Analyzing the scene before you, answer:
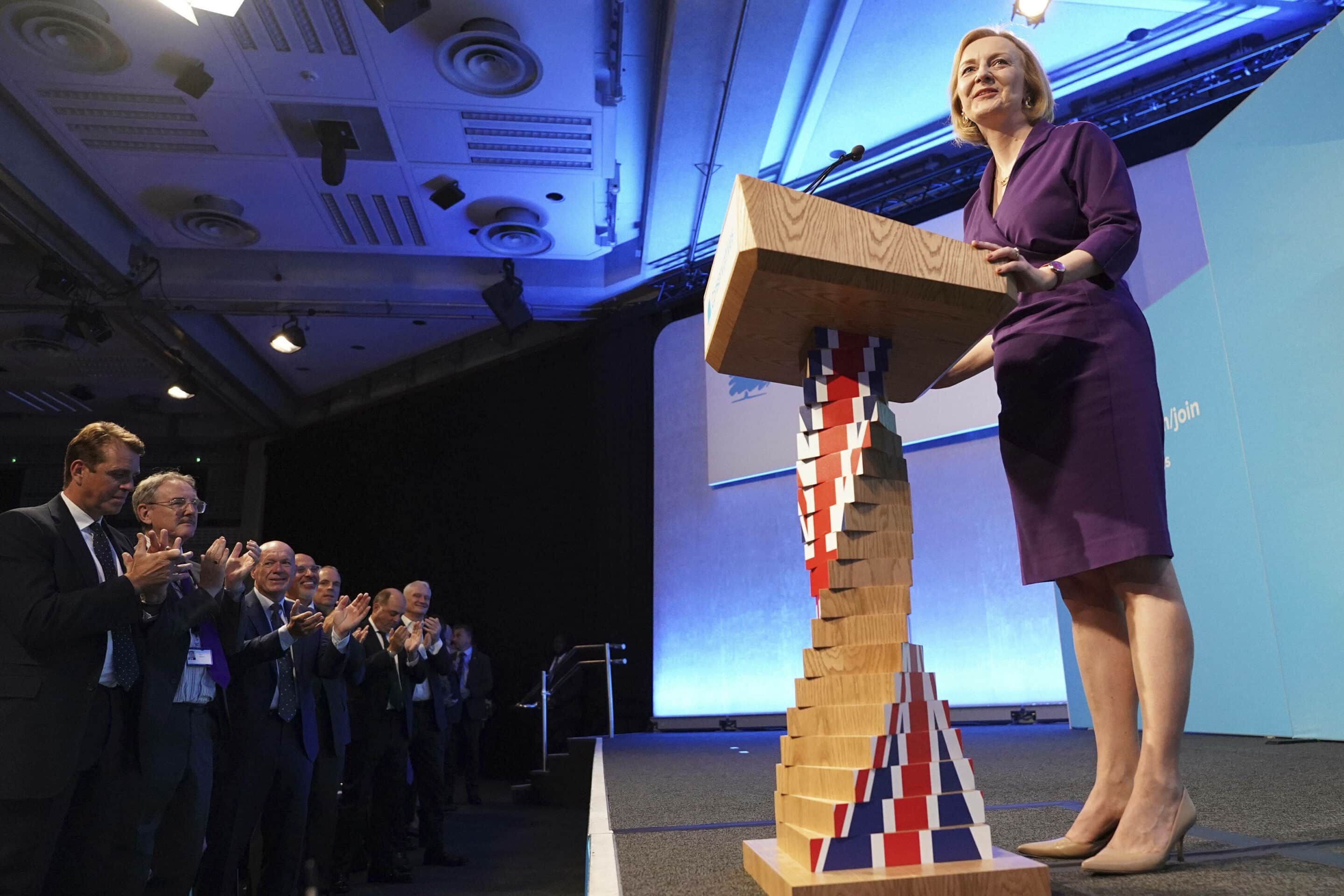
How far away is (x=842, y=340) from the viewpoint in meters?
1.12

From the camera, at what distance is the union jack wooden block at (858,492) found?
40.6 inches

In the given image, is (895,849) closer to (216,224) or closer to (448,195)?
(448,195)

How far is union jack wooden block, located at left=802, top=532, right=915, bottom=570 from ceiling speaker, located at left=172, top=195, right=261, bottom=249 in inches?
278

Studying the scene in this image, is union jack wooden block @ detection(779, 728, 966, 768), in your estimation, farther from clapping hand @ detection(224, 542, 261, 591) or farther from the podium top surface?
clapping hand @ detection(224, 542, 261, 591)

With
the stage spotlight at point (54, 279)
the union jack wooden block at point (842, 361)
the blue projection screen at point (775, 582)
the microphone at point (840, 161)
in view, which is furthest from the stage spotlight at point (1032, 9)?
the stage spotlight at point (54, 279)

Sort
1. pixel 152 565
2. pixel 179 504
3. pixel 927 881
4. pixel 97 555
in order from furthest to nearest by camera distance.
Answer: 1. pixel 179 504
2. pixel 97 555
3. pixel 152 565
4. pixel 927 881

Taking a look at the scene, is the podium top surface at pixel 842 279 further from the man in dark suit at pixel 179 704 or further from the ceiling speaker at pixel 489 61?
the ceiling speaker at pixel 489 61

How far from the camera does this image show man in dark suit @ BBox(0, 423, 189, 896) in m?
2.06

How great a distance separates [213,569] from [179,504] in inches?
9.5

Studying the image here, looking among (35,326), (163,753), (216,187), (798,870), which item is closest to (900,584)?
(798,870)

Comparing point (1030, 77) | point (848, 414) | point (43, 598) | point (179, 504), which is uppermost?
point (1030, 77)

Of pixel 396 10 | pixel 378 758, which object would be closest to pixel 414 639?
pixel 378 758

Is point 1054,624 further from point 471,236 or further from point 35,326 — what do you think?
point 35,326

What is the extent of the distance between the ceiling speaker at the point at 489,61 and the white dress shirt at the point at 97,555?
375 cm
